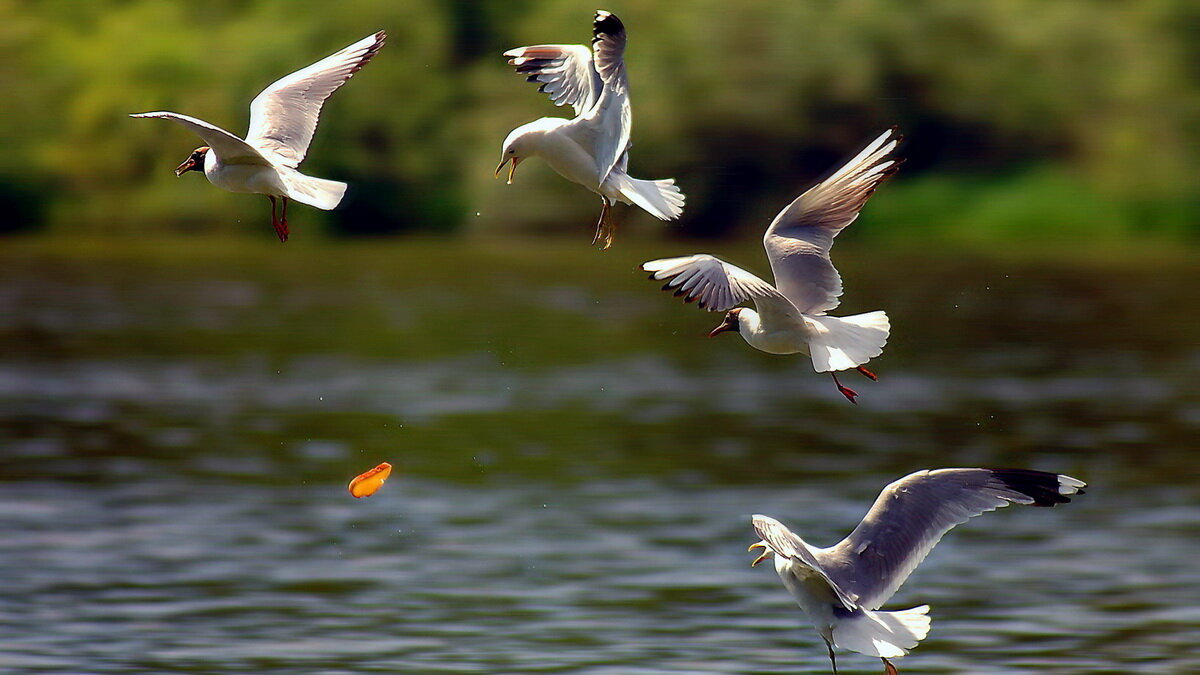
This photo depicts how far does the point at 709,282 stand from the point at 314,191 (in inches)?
68.4

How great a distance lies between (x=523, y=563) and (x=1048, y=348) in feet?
56.9

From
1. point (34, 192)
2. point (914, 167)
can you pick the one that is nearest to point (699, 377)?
point (914, 167)

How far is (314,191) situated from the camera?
28.3 ft

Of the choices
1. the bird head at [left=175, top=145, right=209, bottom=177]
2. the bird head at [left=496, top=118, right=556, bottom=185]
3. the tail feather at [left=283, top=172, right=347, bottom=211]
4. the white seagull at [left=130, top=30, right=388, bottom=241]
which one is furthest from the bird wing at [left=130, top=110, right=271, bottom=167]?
the bird head at [left=496, top=118, right=556, bottom=185]

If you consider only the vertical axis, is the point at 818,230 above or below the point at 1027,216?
above

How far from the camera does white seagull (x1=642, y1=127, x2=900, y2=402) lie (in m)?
8.17

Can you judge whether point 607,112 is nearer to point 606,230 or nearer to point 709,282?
point 606,230

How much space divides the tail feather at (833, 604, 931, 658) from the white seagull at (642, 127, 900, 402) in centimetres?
116

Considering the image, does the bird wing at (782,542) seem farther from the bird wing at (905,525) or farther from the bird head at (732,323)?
the bird head at (732,323)

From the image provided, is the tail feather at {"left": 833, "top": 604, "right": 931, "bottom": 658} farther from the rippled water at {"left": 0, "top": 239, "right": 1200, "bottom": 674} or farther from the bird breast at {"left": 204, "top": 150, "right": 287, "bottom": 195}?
the rippled water at {"left": 0, "top": 239, "right": 1200, "bottom": 674}

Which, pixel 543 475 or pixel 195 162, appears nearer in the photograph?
pixel 195 162

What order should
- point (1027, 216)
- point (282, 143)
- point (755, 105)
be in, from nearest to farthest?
1. point (282, 143)
2. point (755, 105)
3. point (1027, 216)

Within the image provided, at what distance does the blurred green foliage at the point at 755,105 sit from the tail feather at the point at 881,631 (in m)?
37.7

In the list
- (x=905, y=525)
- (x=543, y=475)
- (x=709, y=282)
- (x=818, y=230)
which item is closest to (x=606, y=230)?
(x=709, y=282)
